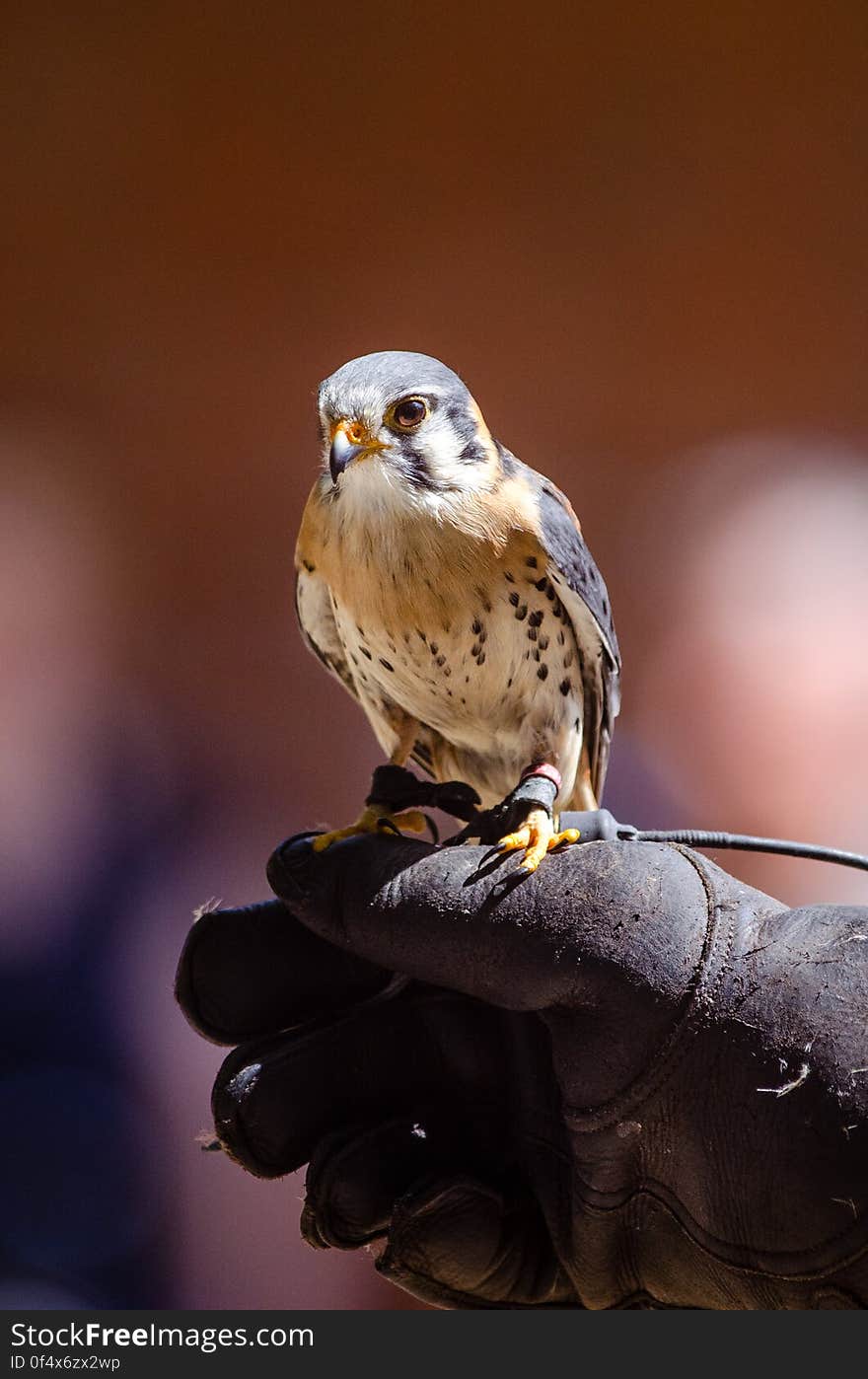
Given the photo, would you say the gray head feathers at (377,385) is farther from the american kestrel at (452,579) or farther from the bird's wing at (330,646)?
the bird's wing at (330,646)

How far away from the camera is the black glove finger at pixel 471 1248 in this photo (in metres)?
0.94

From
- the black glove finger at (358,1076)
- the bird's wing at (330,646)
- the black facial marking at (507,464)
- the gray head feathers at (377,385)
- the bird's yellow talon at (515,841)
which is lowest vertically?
the black glove finger at (358,1076)

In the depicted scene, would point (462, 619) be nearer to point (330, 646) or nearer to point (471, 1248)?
point (330, 646)

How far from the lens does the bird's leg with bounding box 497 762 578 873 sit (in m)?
0.99

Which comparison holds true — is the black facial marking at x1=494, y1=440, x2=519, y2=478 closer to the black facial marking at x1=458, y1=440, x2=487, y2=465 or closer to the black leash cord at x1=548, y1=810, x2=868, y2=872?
the black facial marking at x1=458, y1=440, x2=487, y2=465

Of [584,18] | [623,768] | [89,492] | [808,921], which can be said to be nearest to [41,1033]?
[89,492]

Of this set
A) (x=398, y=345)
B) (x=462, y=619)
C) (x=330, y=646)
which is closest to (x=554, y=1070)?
(x=462, y=619)

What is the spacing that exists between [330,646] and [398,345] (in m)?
0.78

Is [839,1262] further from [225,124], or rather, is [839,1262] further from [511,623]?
[225,124]

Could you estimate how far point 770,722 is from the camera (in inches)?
72.1

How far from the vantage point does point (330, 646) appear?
4.41ft

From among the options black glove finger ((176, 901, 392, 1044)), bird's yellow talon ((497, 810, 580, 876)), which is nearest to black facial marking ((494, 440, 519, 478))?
bird's yellow talon ((497, 810, 580, 876))

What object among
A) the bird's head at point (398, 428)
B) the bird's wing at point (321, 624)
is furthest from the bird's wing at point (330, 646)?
the bird's head at point (398, 428)

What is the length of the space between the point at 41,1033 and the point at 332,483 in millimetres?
1161
